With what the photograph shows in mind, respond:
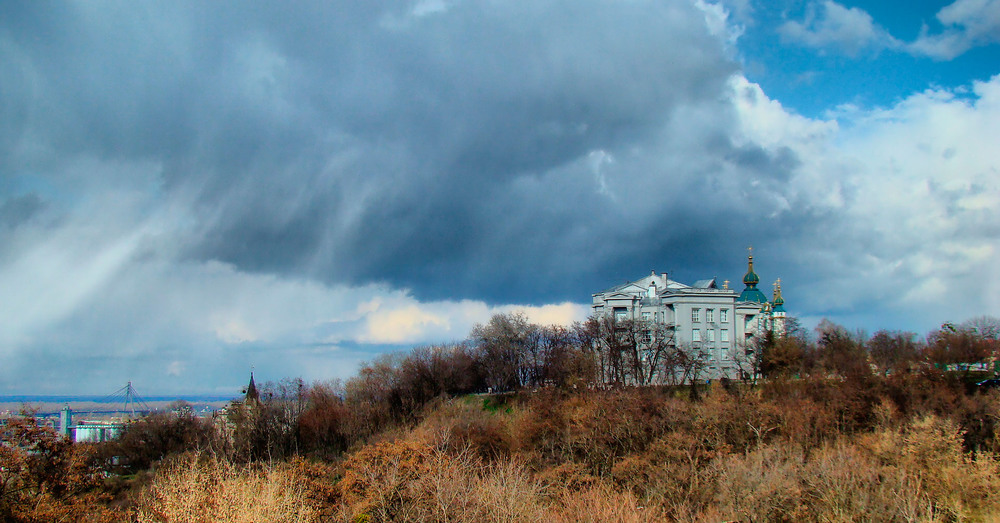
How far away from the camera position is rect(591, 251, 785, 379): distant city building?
87.3m

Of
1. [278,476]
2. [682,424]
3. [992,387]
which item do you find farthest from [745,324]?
[278,476]

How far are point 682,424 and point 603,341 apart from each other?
3573 cm

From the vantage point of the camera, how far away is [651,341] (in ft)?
281

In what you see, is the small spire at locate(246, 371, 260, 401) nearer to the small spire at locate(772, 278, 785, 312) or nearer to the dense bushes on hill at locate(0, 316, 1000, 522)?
the dense bushes on hill at locate(0, 316, 1000, 522)

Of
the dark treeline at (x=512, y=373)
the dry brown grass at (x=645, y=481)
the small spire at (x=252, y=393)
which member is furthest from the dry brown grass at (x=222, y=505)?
the small spire at (x=252, y=393)

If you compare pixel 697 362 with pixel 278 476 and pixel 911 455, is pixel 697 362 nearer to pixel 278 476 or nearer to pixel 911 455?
pixel 911 455

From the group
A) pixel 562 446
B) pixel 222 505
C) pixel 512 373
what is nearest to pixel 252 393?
pixel 512 373

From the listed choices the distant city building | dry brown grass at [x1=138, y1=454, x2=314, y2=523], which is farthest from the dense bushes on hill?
the distant city building

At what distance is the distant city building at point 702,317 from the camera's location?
87.3 m

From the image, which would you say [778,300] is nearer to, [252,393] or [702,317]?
[702,317]

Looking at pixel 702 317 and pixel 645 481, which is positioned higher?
pixel 702 317

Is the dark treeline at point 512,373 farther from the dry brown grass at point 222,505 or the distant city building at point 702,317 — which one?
the dry brown grass at point 222,505

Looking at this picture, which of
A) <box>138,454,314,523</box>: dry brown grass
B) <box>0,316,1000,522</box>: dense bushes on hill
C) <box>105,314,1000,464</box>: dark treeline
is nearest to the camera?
<box>138,454,314,523</box>: dry brown grass

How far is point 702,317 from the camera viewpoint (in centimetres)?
8956
